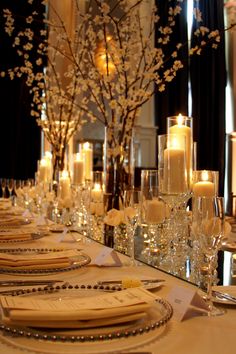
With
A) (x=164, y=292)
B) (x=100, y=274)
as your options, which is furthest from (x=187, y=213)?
(x=164, y=292)

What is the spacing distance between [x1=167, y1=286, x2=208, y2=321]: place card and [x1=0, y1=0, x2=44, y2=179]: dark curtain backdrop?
5836mm

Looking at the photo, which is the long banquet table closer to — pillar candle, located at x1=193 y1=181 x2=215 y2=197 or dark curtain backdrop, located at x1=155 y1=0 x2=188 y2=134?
pillar candle, located at x1=193 y1=181 x2=215 y2=197

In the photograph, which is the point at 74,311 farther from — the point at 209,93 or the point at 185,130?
the point at 209,93

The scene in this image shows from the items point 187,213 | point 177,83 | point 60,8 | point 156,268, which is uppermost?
point 60,8

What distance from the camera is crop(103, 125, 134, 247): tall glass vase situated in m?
1.80

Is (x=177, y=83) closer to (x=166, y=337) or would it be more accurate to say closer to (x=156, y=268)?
(x=156, y=268)

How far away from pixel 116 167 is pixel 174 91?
5.29m

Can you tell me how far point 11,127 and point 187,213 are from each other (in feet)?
17.7

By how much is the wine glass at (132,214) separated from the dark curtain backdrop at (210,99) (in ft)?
19.4

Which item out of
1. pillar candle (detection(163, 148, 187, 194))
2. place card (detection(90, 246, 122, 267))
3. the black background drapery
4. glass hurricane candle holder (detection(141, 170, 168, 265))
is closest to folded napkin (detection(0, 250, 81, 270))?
place card (detection(90, 246, 122, 267))

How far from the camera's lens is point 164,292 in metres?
0.95

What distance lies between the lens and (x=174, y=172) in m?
1.42

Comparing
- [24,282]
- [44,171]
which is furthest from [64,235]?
[44,171]

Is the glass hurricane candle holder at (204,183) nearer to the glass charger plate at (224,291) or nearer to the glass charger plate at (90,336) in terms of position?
the glass charger plate at (224,291)
